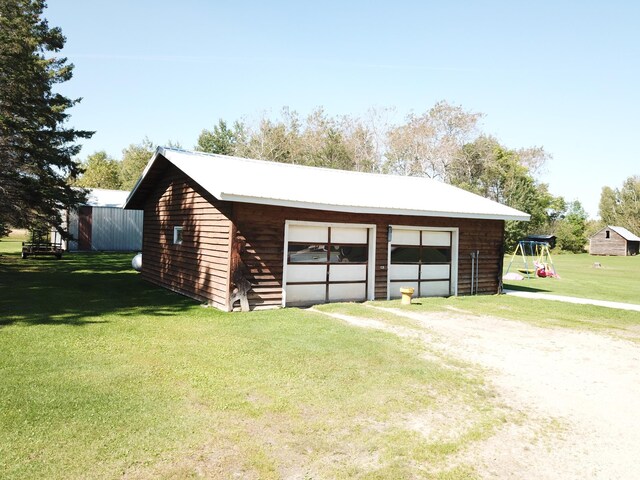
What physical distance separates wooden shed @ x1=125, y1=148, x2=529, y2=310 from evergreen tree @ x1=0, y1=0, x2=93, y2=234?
5.01 m

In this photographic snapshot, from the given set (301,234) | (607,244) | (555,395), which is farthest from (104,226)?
(607,244)

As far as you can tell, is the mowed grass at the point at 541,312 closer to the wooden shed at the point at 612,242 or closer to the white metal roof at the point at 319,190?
the white metal roof at the point at 319,190

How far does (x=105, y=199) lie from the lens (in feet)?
105

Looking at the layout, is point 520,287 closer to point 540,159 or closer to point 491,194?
point 491,194

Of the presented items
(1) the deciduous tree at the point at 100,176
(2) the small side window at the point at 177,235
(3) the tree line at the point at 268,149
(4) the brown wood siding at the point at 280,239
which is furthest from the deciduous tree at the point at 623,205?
(1) the deciduous tree at the point at 100,176

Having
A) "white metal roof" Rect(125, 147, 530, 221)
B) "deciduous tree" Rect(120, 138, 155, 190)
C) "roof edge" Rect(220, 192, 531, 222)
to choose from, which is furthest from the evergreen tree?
"deciduous tree" Rect(120, 138, 155, 190)

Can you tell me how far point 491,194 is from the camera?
5144 centimetres

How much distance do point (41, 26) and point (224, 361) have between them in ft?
71.0

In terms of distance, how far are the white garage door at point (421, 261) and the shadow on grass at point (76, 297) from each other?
6.26 m

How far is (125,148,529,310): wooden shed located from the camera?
36.5 ft

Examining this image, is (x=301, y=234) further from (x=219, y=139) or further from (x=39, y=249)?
(x=219, y=139)

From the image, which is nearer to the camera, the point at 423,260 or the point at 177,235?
the point at 177,235

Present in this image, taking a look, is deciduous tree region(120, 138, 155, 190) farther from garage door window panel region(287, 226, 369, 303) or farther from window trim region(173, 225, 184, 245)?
garage door window panel region(287, 226, 369, 303)

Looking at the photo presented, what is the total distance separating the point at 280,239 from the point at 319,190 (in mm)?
2372
